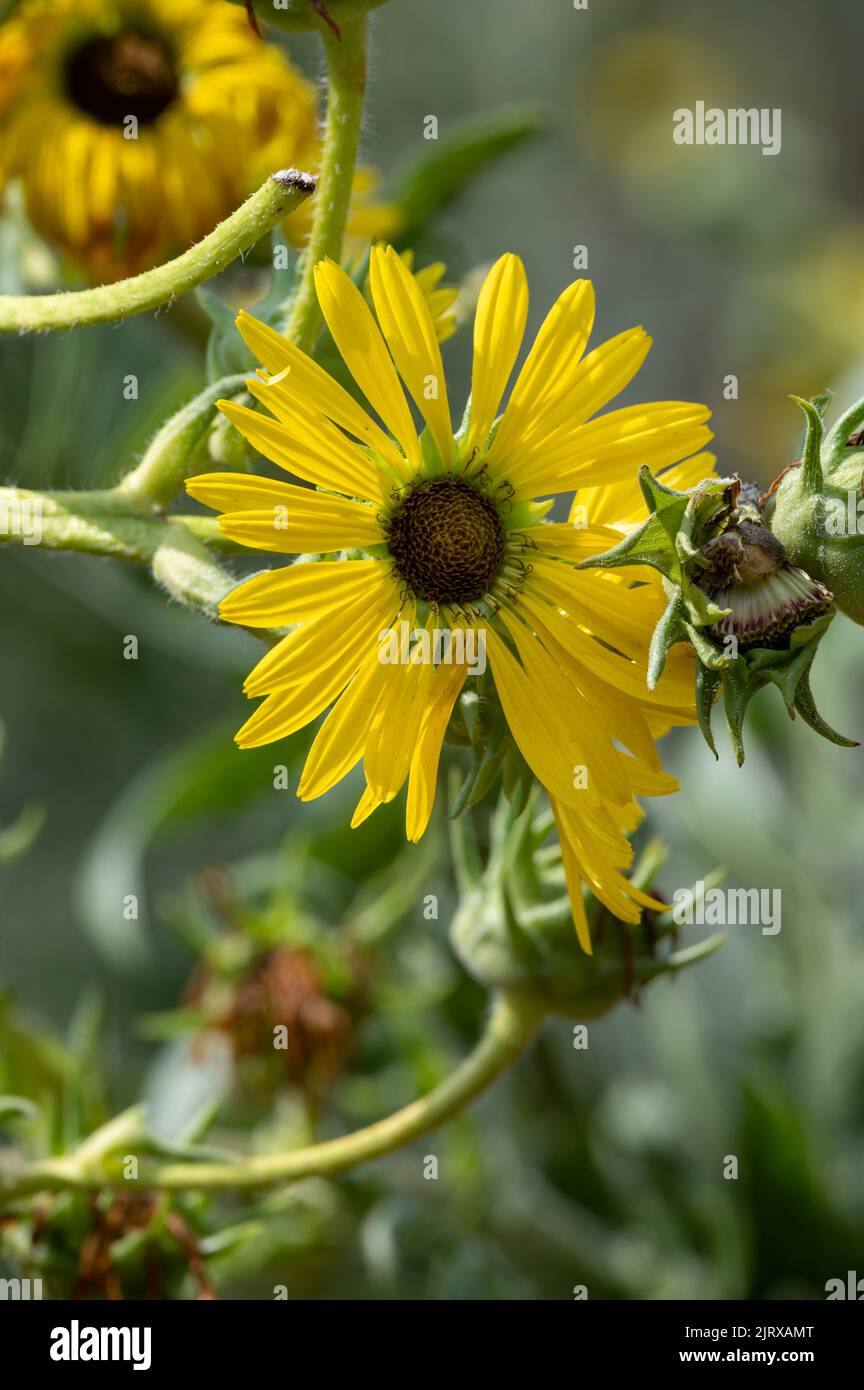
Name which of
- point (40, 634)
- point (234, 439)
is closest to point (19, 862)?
point (40, 634)

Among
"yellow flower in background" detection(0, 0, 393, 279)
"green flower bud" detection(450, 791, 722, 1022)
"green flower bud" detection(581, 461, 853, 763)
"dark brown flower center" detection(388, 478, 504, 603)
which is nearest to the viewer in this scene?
"green flower bud" detection(581, 461, 853, 763)

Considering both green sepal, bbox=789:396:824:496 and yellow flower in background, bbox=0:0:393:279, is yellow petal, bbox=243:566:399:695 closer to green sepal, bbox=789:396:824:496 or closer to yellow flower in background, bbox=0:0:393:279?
green sepal, bbox=789:396:824:496

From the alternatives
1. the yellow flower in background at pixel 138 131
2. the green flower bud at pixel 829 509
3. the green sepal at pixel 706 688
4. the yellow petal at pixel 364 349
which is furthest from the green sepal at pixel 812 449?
the yellow flower in background at pixel 138 131

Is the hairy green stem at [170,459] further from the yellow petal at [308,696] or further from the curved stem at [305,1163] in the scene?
the curved stem at [305,1163]

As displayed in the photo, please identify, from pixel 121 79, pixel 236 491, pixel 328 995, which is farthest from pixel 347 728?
pixel 121 79

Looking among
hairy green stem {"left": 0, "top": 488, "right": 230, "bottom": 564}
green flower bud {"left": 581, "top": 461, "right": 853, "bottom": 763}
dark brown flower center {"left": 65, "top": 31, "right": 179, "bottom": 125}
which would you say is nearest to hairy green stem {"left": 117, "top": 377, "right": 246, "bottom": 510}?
hairy green stem {"left": 0, "top": 488, "right": 230, "bottom": 564}

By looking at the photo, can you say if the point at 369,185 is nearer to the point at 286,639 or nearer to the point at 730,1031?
the point at 286,639
